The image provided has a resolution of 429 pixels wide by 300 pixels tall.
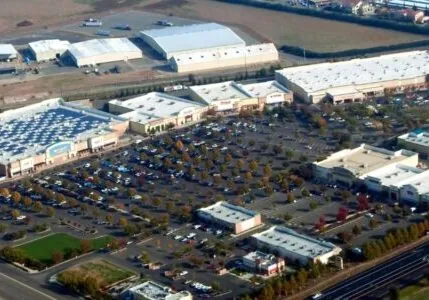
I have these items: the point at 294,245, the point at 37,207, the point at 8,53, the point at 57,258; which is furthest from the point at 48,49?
the point at 294,245

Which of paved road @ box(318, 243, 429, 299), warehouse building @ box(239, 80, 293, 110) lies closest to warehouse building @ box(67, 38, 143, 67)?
warehouse building @ box(239, 80, 293, 110)

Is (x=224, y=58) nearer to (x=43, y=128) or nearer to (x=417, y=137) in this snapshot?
(x=43, y=128)

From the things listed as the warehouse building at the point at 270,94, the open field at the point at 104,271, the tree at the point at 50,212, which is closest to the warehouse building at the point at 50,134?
the tree at the point at 50,212

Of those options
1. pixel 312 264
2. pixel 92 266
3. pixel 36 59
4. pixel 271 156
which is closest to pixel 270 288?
pixel 312 264

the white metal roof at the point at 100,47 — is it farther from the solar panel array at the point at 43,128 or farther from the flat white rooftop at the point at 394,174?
the flat white rooftop at the point at 394,174

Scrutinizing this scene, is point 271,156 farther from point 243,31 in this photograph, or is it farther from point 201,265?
point 243,31

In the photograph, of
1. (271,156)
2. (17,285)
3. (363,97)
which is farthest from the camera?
(363,97)

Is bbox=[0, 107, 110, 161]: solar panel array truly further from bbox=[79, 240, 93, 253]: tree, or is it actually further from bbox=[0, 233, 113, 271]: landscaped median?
bbox=[79, 240, 93, 253]: tree
